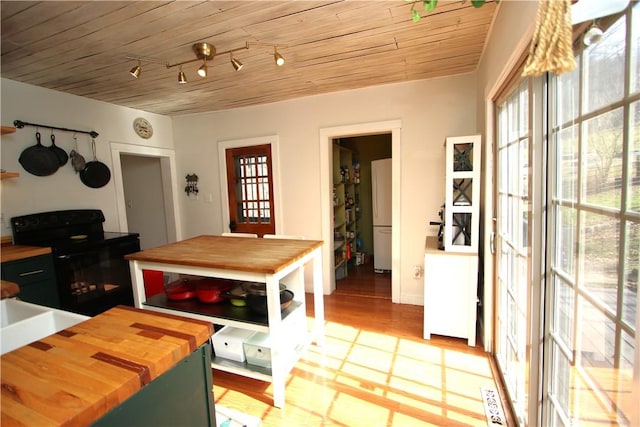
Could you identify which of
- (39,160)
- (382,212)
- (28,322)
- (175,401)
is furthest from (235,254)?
(382,212)

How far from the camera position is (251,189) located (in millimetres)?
3799

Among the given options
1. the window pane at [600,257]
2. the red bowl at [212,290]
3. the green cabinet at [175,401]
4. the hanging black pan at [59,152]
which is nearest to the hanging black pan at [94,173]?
the hanging black pan at [59,152]

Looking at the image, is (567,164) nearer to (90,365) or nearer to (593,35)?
(593,35)

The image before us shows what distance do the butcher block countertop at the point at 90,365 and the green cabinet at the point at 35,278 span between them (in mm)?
2040

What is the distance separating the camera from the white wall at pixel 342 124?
280cm

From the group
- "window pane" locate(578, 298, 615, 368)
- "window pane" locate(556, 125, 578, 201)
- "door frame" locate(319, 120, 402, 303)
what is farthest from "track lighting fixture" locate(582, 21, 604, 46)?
"door frame" locate(319, 120, 402, 303)

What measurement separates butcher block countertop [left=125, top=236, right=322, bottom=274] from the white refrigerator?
230 centimetres

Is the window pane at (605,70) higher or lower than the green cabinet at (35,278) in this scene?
higher

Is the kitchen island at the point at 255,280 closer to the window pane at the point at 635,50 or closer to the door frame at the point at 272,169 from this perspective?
the door frame at the point at 272,169

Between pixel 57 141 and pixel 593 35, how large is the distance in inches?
161

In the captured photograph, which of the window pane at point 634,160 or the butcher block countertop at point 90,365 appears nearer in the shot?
the butcher block countertop at point 90,365

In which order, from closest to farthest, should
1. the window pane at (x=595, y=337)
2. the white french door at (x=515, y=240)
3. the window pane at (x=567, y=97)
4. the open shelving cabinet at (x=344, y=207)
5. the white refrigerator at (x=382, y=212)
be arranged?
the window pane at (x=595, y=337) → the window pane at (x=567, y=97) → the white french door at (x=515, y=240) → the open shelving cabinet at (x=344, y=207) → the white refrigerator at (x=382, y=212)

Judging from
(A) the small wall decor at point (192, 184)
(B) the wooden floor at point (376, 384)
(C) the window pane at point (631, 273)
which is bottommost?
(B) the wooden floor at point (376, 384)

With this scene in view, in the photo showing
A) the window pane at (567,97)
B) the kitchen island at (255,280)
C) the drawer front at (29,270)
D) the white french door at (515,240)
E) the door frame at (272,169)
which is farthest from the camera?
the door frame at (272,169)
